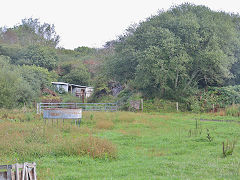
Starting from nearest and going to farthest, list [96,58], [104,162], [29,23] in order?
[104,162] < [96,58] < [29,23]

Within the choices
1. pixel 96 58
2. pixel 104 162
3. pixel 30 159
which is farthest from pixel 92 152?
pixel 96 58

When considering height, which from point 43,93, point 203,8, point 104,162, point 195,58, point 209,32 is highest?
point 203,8

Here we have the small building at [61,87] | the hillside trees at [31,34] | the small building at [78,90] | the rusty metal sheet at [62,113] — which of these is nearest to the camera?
the rusty metal sheet at [62,113]

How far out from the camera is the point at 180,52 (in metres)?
30.0

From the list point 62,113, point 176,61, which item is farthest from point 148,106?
point 62,113

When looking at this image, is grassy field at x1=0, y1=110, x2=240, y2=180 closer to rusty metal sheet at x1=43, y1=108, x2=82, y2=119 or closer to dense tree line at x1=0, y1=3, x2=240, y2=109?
rusty metal sheet at x1=43, y1=108, x2=82, y2=119

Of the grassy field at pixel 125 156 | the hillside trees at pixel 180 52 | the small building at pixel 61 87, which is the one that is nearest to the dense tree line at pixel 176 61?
the hillside trees at pixel 180 52

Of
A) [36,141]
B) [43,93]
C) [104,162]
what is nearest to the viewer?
[104,162]

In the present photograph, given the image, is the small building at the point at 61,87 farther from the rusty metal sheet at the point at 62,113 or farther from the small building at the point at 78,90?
the rusty metal sheet at the point at 62,113

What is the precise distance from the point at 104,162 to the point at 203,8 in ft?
99.0

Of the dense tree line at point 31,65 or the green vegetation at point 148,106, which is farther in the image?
the dense tree line at point 31,65

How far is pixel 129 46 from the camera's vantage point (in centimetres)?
3438

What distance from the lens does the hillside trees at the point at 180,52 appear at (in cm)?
2972

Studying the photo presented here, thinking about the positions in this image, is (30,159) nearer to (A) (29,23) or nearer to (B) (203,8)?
(B) (203,8)
